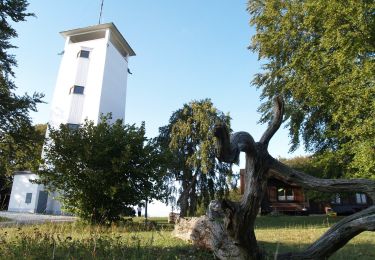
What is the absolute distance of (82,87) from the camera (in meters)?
34.1

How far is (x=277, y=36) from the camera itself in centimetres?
2223

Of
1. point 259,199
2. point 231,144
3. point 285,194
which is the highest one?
point 285,194

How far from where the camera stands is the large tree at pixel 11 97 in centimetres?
2212

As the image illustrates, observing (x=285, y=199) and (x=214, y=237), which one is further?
(x=285, y=199)

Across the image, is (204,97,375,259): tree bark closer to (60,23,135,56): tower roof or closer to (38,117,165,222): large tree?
(38,117,165,222): large tree

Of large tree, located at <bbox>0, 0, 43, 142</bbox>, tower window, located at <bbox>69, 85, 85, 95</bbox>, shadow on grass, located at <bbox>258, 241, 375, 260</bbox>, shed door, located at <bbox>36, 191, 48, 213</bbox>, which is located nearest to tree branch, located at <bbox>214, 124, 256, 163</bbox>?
shadow on grass, located at <bbox>258, 241, 375, 260</bbox>

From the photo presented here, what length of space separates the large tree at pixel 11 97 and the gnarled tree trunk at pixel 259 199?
20.2 metres

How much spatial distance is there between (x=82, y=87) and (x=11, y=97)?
11855 mm

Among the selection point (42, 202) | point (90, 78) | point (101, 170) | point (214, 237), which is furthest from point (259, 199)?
point (90, 78)

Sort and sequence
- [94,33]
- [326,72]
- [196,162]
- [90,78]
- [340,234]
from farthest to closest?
[94,33] < [90,78] < [196,162] < [326,72] < [340,234]

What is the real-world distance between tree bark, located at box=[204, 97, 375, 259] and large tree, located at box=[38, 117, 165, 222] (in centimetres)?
Result: 980

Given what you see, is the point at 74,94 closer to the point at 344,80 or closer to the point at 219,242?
the point at 344,80

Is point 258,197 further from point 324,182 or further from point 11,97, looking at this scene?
point 11,97

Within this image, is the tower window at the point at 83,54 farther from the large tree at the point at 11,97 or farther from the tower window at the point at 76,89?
the large tree at the point at 11,97
